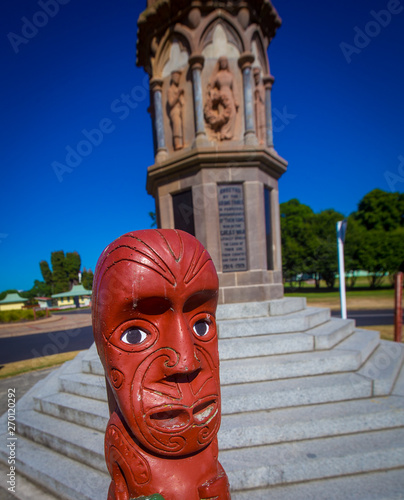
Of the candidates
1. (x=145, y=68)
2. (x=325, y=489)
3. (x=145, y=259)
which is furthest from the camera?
(x=145, y=68)

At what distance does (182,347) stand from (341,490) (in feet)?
7.39

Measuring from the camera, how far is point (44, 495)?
2.76 metres

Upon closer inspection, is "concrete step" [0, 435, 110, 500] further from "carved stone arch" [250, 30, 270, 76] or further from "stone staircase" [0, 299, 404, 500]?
"carved stone arch" [250, 30, 270, 76]

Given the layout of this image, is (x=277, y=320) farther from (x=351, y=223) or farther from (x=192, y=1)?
(x=351, y=223)

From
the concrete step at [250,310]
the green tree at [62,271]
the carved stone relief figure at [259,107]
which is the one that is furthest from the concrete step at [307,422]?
the green tree at [62,271]

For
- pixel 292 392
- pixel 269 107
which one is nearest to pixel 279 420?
pixel 292 392

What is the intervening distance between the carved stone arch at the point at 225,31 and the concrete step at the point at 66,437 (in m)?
6.35

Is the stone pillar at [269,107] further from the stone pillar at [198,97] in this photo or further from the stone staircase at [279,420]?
the stone staircase at [279,420]

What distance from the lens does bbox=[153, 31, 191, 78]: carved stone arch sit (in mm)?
5789

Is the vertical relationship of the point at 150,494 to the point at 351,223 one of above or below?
below

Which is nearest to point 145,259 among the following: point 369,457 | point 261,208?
point 369,457

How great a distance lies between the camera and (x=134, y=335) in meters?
1.35

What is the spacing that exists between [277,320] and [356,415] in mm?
1674

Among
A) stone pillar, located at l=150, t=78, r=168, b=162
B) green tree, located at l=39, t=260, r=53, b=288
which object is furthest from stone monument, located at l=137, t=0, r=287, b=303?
green tree, located at l=39, t=260, r=53, b=288
